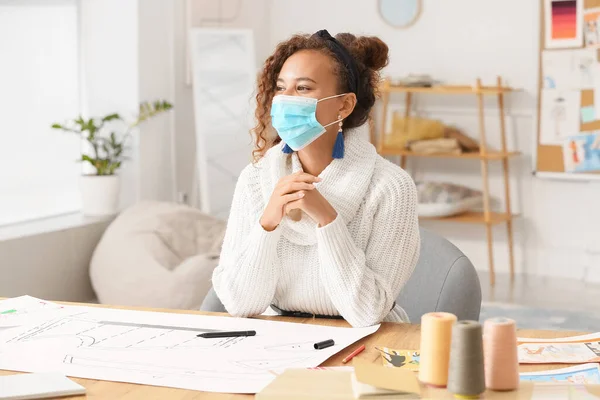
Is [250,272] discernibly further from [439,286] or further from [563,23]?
[563,23]

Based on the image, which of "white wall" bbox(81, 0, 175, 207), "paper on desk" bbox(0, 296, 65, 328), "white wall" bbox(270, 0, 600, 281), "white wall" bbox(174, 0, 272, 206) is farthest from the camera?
"white wall" bbox(270, 0, 600, 281)

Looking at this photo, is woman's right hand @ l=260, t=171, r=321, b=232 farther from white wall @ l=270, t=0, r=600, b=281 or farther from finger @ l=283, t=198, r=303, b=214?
white wall @ l=270, t=0, r=600, b=281

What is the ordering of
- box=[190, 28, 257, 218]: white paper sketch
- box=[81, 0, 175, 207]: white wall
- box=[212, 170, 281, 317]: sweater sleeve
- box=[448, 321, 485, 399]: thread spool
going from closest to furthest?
1. box=[448, 321, 485, 399]: thread spool
2. box=[212, 170, 281, 317]: sweater sleeve
3. box=[81, 0, 175, 207]: white wall
4. box=[190, 28, 257, 218]: white paper sketch

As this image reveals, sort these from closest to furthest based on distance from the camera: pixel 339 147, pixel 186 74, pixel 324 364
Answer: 1. pixel 324 364
2. pixel 339 147
3. pixel 186 74

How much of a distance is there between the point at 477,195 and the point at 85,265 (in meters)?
2.47

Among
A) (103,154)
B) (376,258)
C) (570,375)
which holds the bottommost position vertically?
(570,375)

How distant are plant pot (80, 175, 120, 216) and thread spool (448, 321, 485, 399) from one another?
11.0 feet

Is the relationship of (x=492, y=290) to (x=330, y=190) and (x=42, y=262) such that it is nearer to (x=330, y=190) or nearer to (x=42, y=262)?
(x=42, y=262)

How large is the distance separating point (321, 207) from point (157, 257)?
90.9 inches

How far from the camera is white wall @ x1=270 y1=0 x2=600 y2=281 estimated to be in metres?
5.40

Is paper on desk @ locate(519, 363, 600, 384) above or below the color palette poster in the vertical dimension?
below

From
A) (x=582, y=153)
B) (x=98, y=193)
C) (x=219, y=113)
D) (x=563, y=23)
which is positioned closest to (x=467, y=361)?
(x=98, y=193)

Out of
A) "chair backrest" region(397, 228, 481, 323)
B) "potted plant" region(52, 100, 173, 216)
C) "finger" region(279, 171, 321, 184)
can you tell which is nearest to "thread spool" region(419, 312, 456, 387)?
"finger" region(279, 171, 321, 184)

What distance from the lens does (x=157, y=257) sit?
4.01 m
